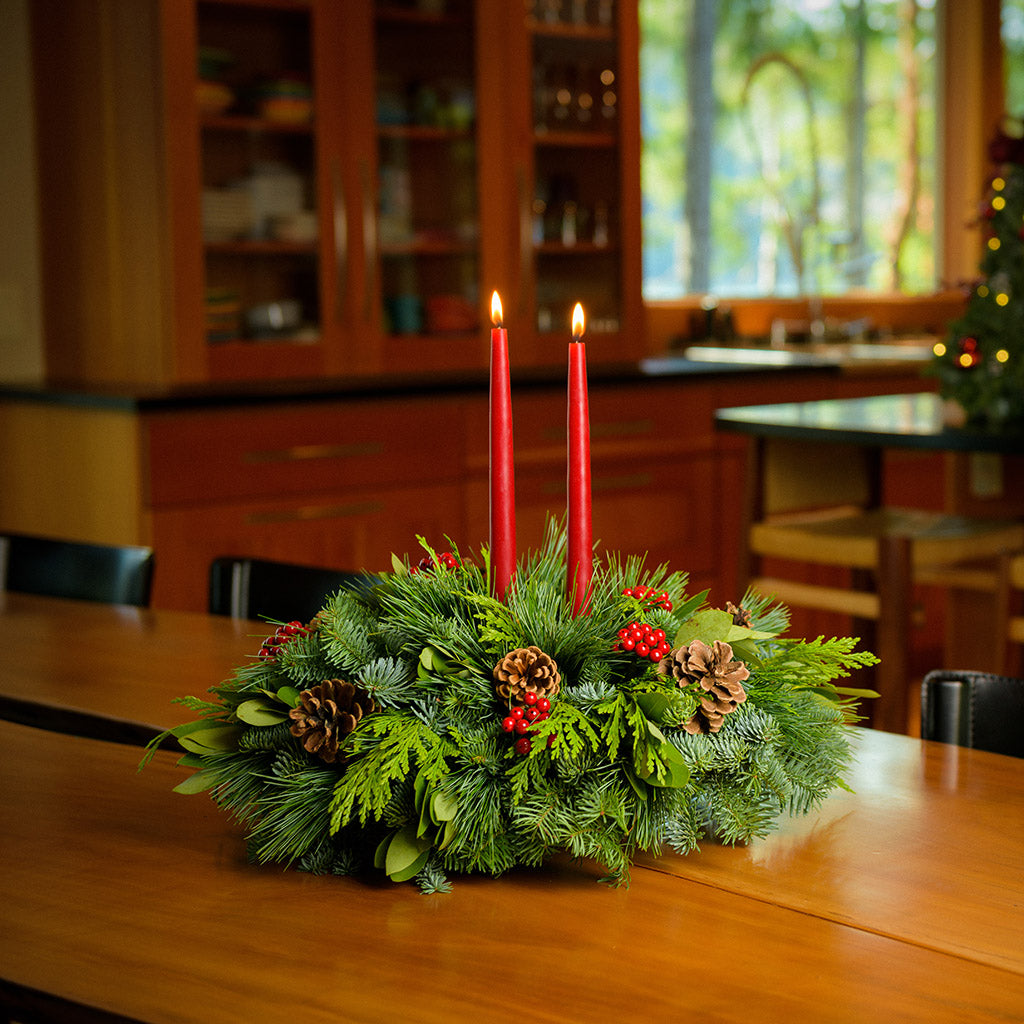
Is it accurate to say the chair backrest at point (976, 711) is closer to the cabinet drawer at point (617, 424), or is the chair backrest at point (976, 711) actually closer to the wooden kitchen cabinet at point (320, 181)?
the cabinet drawer at point (617, 424)

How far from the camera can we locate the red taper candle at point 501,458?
76 centimetres

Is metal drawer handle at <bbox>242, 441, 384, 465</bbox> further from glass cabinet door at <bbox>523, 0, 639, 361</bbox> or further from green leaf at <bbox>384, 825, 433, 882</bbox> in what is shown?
green leaf at <bbox>384, 825, 433, 882</bbox>

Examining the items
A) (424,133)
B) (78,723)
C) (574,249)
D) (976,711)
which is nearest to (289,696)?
(78,723)

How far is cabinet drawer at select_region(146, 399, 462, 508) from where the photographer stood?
3006 mm

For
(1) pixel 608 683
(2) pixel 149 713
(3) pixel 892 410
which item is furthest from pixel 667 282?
(1) pixel 608 683

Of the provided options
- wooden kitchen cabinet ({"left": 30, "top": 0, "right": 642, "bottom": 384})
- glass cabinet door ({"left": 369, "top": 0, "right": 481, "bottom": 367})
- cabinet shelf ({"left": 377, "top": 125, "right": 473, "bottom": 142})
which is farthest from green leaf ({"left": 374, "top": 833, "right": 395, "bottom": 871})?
cabinet shelf ({"left": 377, "top": 125, "right": 473, "bottom": 142})

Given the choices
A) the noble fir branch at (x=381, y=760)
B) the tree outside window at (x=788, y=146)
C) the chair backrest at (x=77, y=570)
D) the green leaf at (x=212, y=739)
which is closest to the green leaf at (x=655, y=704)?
the noble fir branch at (x=381, y=760)

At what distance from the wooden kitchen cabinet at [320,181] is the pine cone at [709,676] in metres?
2.68

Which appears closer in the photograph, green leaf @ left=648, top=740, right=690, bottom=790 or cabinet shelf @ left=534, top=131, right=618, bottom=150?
green leaf @ left=648, top=740, right=690, bottom=790

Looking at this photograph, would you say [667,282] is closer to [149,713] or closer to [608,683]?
[149,713]

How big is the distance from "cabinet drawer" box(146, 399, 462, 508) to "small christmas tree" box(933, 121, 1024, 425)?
1158mm

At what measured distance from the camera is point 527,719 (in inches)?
29.6

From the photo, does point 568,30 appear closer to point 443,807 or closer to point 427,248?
point 427,248

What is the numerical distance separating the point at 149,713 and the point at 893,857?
613 millimetres
